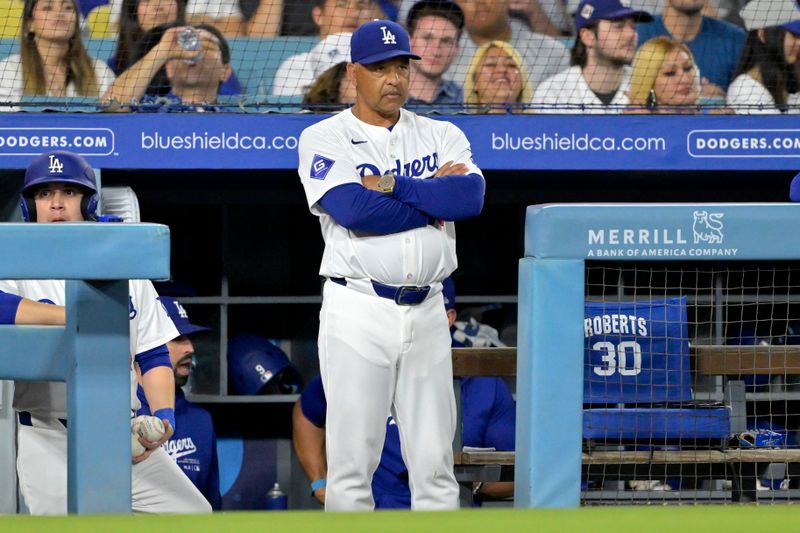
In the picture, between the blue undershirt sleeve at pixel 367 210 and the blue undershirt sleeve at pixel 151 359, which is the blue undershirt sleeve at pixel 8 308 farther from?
the blue undershirt sleeve at pixel 367 210

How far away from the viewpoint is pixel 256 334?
6750 mm

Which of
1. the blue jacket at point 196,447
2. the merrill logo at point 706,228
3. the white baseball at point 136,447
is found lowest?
the blue jacket at point 196,447

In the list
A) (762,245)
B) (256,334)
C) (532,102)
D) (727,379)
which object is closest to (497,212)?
(532,102)

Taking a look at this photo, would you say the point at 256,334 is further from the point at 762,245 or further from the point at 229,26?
the point at 762,245

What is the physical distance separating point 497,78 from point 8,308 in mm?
3740

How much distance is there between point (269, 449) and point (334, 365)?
363 cm

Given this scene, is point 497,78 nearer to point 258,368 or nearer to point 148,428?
point 258,368

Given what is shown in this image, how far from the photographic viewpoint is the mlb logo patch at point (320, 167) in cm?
321

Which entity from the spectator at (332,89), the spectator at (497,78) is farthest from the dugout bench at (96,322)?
the spectator at (497,78)

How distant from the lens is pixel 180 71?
588 centimetres

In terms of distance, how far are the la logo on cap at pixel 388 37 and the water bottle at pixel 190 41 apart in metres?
2.74

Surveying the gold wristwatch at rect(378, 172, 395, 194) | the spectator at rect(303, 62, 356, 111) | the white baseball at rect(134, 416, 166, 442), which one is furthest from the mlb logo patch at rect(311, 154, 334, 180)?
the spectator at rect(303, 62, 356, 111)

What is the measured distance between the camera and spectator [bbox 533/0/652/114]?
6102 mm

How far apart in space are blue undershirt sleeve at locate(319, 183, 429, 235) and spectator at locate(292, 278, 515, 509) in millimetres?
1336
